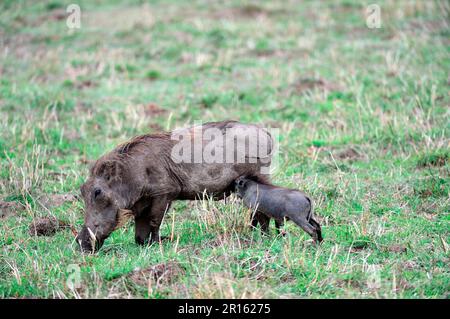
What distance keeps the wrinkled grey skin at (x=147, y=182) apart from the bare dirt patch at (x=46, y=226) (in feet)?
2.64

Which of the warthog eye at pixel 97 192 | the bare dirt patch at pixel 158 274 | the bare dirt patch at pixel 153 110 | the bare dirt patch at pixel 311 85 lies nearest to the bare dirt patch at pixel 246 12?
the bare dirt patch at pixel 311 85

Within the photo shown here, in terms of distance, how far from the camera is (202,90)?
455 inches

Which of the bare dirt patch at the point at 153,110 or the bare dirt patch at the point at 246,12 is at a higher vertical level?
the bare dirt patch at the point at 246,12

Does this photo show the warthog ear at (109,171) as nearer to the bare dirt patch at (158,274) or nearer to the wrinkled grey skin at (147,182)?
the wrinkled grey skin at (147,182)

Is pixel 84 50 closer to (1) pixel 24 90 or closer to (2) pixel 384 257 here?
(1) pixel 24 90

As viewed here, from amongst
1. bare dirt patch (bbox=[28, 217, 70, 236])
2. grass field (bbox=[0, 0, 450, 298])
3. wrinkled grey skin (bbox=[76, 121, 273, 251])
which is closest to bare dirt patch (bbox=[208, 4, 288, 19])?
grass field (bbox=[0, 0, 450, 298])

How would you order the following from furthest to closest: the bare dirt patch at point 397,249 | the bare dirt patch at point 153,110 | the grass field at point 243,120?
1. the bare dirt patch at point 153,110
2. the bare dirt patch at point 397,249
3. the grass field at point 243,120

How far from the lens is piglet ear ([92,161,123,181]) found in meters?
6.35

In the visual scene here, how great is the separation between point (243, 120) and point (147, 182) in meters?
4.08

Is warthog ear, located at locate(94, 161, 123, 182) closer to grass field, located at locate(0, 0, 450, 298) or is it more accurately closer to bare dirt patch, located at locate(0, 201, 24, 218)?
grass field, located at locate(0, 0, 450, 298)

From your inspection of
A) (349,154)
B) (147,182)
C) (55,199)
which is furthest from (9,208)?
(349,154)

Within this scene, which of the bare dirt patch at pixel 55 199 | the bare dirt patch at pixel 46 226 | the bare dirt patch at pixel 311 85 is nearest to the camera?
the bare dirt patch at pixel 46 226

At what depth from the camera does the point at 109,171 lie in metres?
6.35

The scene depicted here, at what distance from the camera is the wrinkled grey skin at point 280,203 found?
6.23 m
